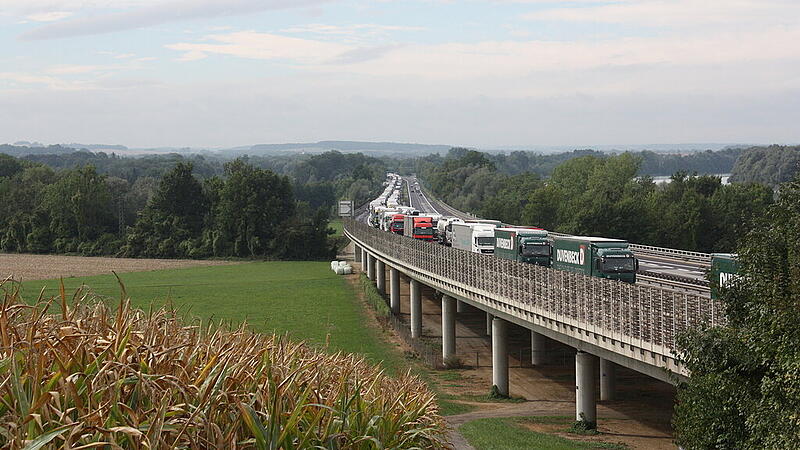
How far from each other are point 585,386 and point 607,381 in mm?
8495

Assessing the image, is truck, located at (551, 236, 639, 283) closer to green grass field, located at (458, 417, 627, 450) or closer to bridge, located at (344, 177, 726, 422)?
bridge, located at (344, 177, 726, 422)

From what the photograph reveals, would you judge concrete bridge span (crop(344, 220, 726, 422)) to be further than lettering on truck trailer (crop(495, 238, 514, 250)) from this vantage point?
No

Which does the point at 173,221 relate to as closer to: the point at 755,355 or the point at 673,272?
the point at 673,272

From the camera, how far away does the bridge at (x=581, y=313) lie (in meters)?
30.5

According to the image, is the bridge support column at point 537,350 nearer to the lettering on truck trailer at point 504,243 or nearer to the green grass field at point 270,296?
the lettering on truck trailer at point 504,243

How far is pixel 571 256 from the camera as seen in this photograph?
165ft

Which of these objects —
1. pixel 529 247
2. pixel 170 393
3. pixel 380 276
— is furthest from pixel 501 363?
pixel 380 276

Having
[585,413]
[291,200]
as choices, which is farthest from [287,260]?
[585,413]

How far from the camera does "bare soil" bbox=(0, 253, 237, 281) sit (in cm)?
11812

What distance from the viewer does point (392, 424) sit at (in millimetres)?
17266

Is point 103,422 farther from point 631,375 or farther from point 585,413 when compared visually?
point 631,375

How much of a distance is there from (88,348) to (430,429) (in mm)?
6677

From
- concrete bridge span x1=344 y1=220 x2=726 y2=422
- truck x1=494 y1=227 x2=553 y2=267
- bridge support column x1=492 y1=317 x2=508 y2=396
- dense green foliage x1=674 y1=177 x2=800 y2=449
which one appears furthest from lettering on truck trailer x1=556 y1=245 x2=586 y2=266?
dense green foliage x1=674 y1=177 x2=800 y2=449

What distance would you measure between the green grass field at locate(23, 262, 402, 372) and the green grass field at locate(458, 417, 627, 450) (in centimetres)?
1547
